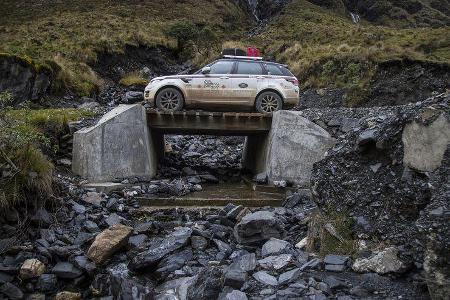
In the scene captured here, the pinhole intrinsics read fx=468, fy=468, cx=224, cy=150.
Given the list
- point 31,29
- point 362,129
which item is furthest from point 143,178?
point 31,29

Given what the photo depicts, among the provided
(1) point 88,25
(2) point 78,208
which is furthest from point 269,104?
(1) point 88,25

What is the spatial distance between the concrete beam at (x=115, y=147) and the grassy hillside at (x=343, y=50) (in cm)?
1225

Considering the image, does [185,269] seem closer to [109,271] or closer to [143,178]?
[109,271]

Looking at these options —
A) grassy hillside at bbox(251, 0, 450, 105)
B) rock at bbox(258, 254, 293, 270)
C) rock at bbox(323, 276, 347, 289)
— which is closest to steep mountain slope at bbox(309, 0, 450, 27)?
grassy hillside at bbox(251, 0, 450, 105)

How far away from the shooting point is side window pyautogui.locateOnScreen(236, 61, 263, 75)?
14.9 metres

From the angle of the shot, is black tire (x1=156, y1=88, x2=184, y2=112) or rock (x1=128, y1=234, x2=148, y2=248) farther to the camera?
black tire (x1=156, y1=88, x2=184, y2=112)

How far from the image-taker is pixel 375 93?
23000 millimetres

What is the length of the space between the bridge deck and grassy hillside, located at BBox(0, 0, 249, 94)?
8.56m

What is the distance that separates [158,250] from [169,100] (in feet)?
23.1

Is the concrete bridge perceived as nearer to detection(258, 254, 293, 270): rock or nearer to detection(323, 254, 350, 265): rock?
detection(258, 254, 293, 270): rock

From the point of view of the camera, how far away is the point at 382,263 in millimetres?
6270

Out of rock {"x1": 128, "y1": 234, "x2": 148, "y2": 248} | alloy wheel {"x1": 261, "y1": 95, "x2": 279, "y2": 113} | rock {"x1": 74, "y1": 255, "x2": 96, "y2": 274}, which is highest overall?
alloy wheel {"x1": 261, "y1": 95, "x2": 279, "y2": 113}

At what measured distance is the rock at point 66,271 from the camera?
8.42m

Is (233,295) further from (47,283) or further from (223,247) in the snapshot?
(47,283)
